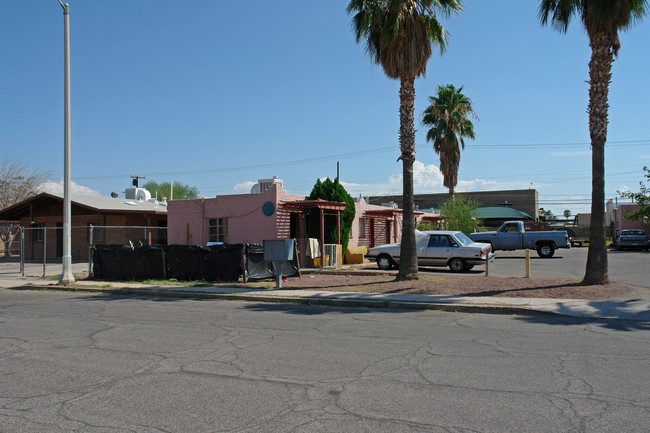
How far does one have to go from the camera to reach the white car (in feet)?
69.6

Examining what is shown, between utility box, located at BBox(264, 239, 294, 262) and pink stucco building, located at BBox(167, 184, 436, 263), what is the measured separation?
652cm

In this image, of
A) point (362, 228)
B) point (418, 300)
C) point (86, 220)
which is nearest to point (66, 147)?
point (418, 300)

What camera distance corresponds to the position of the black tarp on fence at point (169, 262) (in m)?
17.7

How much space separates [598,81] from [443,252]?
30.1 feet

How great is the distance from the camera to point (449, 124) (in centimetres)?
3472

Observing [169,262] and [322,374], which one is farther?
[169,262]

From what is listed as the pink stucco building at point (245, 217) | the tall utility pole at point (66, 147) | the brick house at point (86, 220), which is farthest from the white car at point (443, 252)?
the brick house at point (86, 220)

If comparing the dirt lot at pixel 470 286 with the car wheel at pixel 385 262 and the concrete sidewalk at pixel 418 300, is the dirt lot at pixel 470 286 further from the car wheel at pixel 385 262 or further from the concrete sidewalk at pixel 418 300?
the car wheel at pixel 385 262

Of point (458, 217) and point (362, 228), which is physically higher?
point (458, 217)

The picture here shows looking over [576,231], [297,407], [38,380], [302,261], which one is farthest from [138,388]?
[576,231]

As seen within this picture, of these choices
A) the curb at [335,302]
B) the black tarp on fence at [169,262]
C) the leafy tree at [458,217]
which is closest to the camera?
the curb at [335,302]

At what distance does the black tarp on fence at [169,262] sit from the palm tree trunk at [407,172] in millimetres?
Answer: 5303

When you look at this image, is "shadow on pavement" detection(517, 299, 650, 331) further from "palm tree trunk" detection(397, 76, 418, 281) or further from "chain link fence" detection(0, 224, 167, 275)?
"chain link fence" detection(0, 224, 167, 275)

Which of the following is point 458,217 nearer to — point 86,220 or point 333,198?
point 333,198
